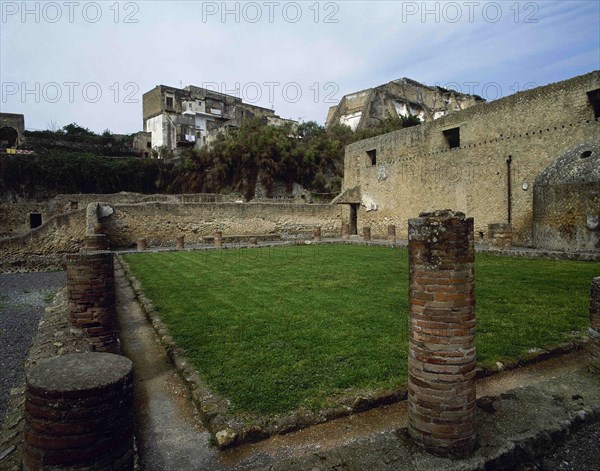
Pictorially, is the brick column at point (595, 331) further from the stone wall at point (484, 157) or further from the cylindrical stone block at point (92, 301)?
the stone wall at point (484, 157)

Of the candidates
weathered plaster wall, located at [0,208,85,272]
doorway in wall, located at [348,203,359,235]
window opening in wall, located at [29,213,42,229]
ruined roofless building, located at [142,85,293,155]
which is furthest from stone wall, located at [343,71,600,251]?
ruined roofless building, located at [142,85,293,155]

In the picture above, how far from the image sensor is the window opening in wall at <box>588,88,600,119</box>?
13656 mm

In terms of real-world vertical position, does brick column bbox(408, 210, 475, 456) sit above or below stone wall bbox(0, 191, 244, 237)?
below

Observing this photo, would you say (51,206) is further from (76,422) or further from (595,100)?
(595,100)

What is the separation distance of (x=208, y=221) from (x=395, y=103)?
25458 millimetres

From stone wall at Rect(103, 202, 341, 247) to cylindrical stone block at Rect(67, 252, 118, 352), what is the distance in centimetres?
1459

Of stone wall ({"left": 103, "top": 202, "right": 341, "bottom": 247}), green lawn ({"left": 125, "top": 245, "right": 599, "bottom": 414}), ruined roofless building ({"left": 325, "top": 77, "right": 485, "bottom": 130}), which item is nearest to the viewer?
green lawn ({"left": 125, "top": 245, "right": 599, "bottom": 414})

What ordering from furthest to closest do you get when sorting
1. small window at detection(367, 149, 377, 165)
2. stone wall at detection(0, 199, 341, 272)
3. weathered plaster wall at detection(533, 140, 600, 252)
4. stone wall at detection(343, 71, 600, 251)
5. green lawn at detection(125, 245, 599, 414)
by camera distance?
small window at detection(367, 149, 377, 165)
stone wall at detection(0, 199, 341, 272)
stone wall at detection(343, 71, 600, 251)
weathered plaster wall at detection(533, 140, 600, 252)
green lawn at detection(125, 245, 599, 414)

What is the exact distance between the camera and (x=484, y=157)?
17344 millimetres

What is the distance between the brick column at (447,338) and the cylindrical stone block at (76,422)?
6.14 feet

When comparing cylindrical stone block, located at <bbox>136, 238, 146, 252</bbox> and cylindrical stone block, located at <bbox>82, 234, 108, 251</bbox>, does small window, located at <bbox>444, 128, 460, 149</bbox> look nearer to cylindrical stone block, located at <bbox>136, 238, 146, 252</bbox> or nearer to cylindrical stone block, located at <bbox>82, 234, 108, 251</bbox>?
cylindrical stone block, located at <bbox>136, 238, 146, 252</bbox>

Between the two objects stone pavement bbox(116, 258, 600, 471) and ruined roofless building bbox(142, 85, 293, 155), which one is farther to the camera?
ruined roofless building bbox(142, 85, 293, 155)

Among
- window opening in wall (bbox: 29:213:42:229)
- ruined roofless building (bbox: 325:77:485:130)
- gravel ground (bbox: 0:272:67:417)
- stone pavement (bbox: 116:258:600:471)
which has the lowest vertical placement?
gravel ground (bbox: 0:272:67:417)

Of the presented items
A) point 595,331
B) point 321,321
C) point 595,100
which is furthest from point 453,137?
point 595,331
